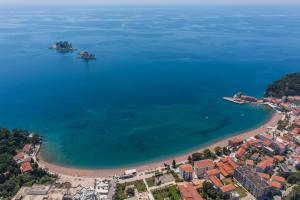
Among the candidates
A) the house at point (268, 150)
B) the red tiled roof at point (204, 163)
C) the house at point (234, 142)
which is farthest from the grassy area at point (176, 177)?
the house at point (268, 150)

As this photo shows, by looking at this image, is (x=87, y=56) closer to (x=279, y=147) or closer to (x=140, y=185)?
(x=140, y=185)

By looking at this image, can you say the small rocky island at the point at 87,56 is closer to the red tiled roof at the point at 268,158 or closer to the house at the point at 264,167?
the red tiled roof at the point at 268,158

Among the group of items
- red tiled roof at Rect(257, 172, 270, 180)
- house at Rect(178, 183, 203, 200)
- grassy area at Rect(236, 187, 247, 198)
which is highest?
red tiled roof at Rect(257, 172, 270, 180)

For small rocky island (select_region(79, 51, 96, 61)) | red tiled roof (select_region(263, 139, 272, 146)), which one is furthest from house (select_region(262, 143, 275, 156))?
small rocky island (select_region(79, 51, 96, 61))

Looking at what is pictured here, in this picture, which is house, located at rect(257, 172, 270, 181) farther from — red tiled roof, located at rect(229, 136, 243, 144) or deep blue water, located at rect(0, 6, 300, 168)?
deep blue water, located at rect(0, 6, 300, 168)

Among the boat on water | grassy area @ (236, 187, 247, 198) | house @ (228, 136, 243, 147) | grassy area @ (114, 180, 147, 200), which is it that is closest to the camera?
grassy area @ (114, 180, 147, 200)

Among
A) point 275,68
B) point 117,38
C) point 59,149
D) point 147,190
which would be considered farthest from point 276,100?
point 117,38

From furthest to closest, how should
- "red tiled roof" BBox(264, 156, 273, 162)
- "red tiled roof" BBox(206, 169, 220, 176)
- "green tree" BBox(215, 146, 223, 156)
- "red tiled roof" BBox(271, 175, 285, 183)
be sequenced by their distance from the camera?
"green tree" BBox(215, 146, 223, 156) → "red tiled roof" BBox(264, 156, 273, 162) → "red tiled roof" BBox(206, 169, 220, 176) → "red tiled roof" BBox(271, 175, 285, 183)

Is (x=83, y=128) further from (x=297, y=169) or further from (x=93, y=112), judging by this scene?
(x=297, y=169)
